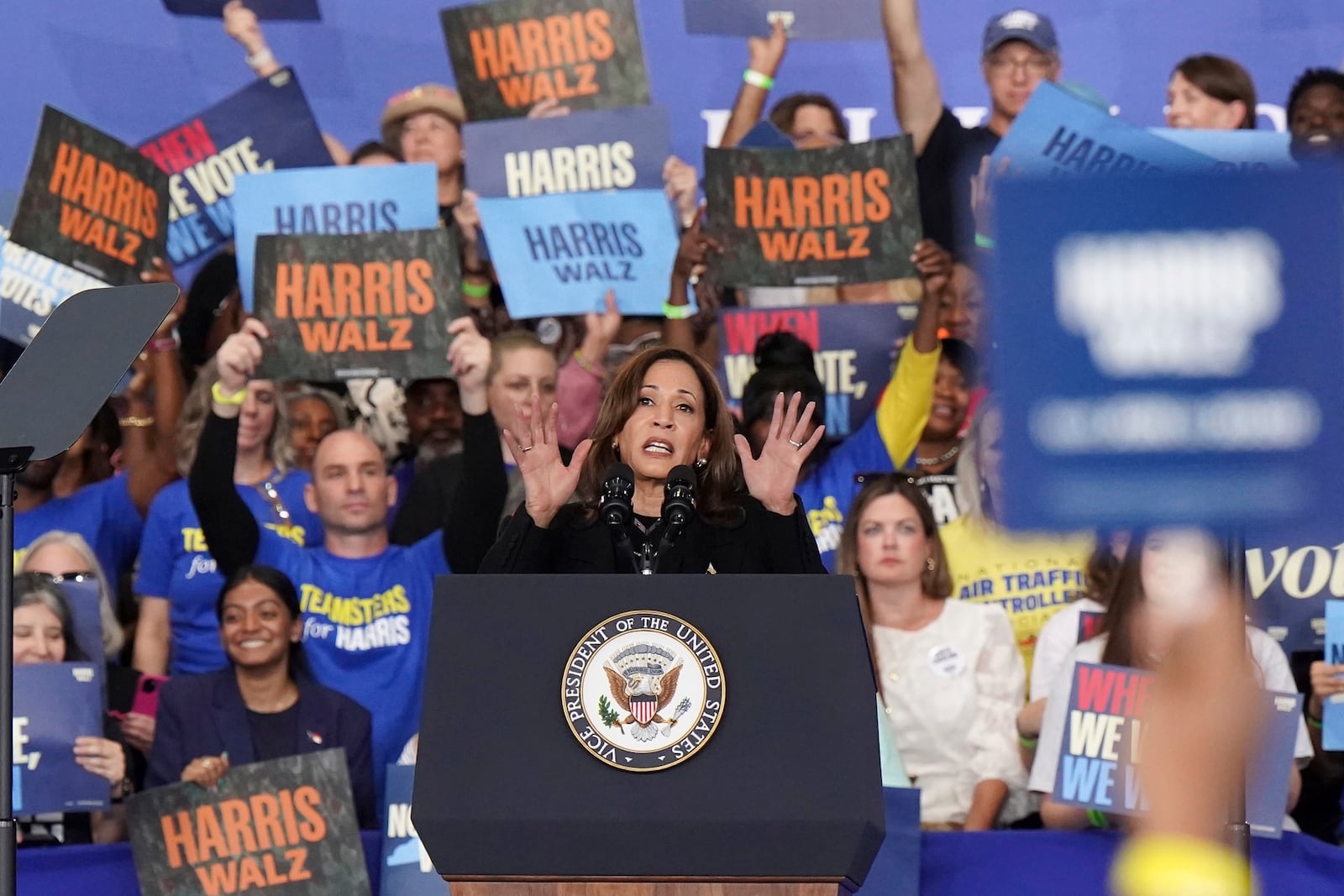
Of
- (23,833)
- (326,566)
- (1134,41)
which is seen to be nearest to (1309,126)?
(1134,41)

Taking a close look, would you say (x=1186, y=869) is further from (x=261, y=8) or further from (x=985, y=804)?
(x=261, y=8)

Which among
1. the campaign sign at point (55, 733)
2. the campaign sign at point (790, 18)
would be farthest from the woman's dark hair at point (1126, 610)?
the campaign sign at point (55, 733)

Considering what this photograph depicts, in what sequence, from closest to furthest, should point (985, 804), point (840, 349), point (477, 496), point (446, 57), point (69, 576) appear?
point (985, 804) → point (477, 496) → point (69, 576) → point (840, 349) → point (446, 57)

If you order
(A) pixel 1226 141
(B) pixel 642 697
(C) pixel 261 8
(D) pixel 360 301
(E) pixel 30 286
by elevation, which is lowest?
(B) pixel 642 697

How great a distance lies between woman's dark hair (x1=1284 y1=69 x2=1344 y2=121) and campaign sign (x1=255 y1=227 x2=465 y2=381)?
251 centimetres

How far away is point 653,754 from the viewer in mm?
2250

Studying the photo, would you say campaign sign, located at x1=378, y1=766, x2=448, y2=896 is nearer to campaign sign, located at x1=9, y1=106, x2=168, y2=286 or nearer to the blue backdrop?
campaign sign, located at x1=9, y1=106, x2=168, y2=286

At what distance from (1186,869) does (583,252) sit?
12.2 ft

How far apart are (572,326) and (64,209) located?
1.50 metres

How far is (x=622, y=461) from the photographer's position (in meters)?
3.12

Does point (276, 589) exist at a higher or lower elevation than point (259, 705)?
higher

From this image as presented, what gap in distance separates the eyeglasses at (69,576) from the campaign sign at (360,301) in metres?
0.76

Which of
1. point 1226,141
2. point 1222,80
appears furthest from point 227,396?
point 1222,80

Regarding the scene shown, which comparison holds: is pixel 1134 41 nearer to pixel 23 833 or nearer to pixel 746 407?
pixel 746 407
